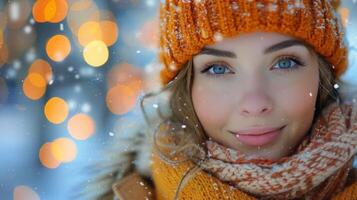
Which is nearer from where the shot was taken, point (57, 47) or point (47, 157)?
point (57, 47)

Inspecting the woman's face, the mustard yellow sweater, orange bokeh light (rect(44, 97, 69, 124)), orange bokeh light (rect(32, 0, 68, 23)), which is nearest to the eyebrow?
the woman's face

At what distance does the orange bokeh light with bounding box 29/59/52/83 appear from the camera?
3.32 m

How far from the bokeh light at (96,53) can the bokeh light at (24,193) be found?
72cm

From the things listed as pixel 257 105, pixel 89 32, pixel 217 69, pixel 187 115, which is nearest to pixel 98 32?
pixel 89 32

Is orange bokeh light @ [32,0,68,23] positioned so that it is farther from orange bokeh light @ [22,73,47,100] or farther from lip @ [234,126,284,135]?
lip @ [234,126,284,135]

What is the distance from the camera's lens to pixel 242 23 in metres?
1.28

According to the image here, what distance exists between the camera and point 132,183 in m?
1.50

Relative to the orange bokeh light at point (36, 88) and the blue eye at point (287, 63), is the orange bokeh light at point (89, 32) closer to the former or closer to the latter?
the orange bokeh light at point (36, 88)

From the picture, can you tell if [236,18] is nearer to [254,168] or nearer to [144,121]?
[254,168]

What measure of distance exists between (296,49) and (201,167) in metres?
0.33

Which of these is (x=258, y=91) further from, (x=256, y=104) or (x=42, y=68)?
(x=42, y=68)

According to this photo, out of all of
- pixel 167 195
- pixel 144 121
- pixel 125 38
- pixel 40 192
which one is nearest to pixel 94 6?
pixel 125 38

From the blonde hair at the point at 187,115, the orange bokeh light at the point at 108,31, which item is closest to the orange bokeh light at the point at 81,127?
the orange bokeh light at the point at 108,31

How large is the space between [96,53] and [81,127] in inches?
18.8
